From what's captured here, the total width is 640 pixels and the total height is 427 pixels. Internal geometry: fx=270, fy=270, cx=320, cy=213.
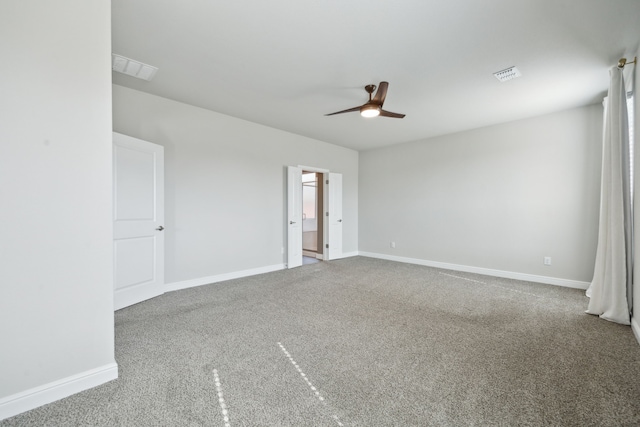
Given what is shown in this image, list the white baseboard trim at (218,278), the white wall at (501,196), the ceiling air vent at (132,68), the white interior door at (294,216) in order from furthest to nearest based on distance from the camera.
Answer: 1. the white interior door at (294,216)
2. the white wall at (501,196)
3. the white baseboard trim at (218,278)
4. the ceiling air vent at (132,68)

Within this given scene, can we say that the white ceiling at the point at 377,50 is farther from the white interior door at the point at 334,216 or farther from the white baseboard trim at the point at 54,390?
the white baseboard trim at the point at 54,390

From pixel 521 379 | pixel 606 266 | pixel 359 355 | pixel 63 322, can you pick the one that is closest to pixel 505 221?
pixel 606 266

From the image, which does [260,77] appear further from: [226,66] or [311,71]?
[311,71]

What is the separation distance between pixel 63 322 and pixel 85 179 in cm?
90

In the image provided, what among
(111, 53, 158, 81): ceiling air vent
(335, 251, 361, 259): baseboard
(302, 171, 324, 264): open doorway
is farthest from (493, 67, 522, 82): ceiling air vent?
(335, 251, 361, 259): baseboard

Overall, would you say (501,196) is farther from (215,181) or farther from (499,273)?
(215,181)

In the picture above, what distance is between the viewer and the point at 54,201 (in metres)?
1.65

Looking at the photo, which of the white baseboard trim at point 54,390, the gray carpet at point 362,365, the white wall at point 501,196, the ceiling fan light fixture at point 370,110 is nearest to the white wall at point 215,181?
the gray carpet at point 362,365

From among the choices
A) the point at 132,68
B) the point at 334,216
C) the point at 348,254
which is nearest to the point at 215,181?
the point at 132,68

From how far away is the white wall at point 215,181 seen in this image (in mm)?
3834

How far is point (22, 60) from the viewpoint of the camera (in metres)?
1.55

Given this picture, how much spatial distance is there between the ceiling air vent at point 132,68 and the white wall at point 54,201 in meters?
1.16

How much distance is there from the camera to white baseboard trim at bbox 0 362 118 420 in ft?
4.99

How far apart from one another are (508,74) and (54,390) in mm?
4808
